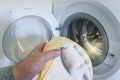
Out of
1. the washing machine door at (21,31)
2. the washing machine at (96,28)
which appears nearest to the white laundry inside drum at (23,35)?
the washing machine door at (21,31)

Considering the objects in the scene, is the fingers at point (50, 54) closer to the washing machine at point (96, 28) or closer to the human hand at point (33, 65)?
the human hand at point (33, 65)

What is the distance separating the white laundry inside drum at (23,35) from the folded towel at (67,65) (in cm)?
40

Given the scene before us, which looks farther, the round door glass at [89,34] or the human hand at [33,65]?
the round door glass at [89,34]

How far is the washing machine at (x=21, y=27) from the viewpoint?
1251 millimetres

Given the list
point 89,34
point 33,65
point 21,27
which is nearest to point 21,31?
point 21,27

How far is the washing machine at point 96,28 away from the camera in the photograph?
45.4 inches

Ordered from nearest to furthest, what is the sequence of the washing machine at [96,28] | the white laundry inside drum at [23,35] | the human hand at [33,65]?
the human hand at [33,65], the washing machine at [96,28], the white laundry inside drum at [23,35]

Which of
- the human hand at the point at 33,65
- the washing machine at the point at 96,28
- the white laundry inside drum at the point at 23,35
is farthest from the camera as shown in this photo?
the white laundry inside drum at the point at 23,35

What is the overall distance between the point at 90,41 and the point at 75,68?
590 millimetres

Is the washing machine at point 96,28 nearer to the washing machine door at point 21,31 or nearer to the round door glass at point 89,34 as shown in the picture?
the round door glass at point 89,34

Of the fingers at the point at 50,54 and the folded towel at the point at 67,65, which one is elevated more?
the fingers at the point at 50,54

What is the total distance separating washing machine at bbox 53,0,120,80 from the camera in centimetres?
115

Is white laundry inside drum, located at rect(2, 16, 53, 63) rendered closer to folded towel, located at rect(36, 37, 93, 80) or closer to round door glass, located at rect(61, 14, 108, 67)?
round door glass, located at rect(61, 14, 108, 67)

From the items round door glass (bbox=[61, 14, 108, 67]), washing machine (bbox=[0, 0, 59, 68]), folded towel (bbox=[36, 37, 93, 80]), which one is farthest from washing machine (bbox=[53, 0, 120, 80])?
folded towel (bbox=[36, 37, 93, 80])
